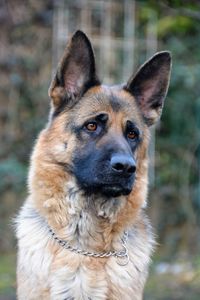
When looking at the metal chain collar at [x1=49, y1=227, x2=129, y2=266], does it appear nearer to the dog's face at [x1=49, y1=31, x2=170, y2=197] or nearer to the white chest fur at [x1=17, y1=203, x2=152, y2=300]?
the white chest fur at [x1=17, y1=203, x2=152, y2=300]

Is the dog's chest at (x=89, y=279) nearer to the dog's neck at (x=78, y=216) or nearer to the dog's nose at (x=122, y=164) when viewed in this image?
the dog's neck at (x=78, y=216)

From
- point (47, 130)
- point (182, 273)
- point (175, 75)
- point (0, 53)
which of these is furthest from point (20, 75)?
point (47, 130)

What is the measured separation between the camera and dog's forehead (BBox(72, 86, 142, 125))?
492 centimetres

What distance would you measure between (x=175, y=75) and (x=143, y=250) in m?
6.01

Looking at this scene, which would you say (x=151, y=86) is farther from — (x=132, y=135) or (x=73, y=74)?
(x=73, y=74)

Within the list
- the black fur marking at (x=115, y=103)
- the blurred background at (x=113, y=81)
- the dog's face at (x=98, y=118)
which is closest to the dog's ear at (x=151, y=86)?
the dog's face at (x=98, y=118)

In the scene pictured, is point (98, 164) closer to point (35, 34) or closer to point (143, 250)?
point (143, 250)

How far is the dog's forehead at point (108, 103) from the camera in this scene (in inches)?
194

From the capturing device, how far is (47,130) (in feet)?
16.2

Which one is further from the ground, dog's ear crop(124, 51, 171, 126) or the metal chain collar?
dog's ear crop(124, 51, 171, 126)

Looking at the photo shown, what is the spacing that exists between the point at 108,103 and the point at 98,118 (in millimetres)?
161

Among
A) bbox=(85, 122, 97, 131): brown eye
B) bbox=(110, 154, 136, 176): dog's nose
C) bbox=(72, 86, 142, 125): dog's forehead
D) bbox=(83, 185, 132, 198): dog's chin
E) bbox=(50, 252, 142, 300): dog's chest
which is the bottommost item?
bbox=(50, 252, 142, 300): dog's chest

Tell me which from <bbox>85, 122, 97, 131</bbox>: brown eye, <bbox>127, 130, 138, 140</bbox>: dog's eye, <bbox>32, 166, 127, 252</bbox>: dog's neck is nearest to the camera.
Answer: <bbox>32, 166, 127, 252</bbox>: dog's neck

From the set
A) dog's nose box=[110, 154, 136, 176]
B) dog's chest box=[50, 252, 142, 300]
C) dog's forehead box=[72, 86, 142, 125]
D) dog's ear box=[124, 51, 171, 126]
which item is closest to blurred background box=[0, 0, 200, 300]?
dog's ear box=[124, 51, 171, 126]
